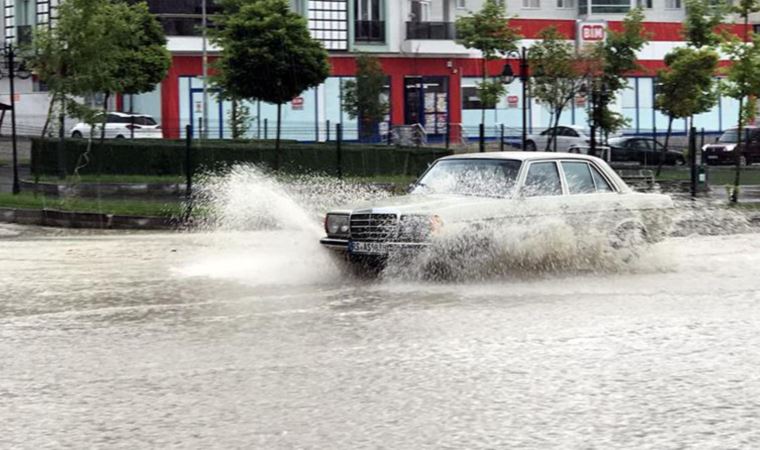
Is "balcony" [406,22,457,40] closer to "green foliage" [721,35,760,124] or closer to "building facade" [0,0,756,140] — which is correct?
"building facade" [0,0,756,140]

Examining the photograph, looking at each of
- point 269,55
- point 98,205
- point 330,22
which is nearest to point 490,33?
point 330,22

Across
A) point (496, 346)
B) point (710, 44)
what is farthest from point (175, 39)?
point (496, 346)

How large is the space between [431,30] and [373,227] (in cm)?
4355

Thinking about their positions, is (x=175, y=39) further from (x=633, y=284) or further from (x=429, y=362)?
(x=429, y=362)

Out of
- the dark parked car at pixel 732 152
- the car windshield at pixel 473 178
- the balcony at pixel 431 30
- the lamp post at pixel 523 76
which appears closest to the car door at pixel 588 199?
the car windshield at pixel 473 178

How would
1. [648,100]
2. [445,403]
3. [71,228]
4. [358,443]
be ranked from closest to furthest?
[358,443]
[445,403]
[71,228]
[648,100]

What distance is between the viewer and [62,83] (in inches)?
994

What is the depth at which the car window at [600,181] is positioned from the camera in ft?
47.6

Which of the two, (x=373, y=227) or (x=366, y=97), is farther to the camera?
(x=366, y=97)

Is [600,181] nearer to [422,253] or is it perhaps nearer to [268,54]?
[422,253]

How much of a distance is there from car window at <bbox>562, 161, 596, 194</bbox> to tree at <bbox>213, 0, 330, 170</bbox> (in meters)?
15.9

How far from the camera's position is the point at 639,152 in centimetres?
4450

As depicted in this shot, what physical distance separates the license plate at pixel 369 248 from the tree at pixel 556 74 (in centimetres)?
2615

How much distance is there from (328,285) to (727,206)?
16.3 meters
